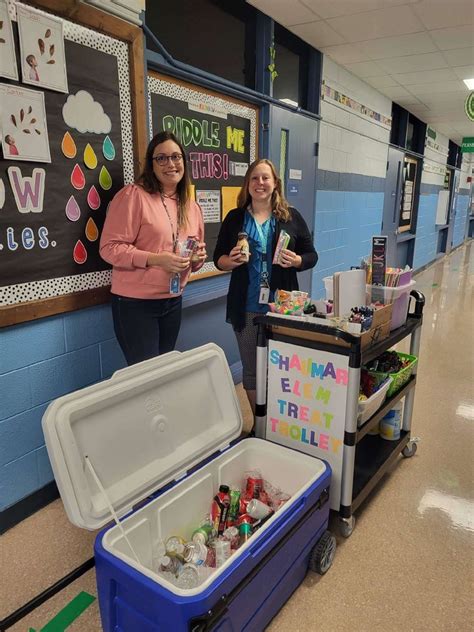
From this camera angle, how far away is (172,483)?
1567mm

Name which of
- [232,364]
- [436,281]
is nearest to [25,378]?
[232,364]

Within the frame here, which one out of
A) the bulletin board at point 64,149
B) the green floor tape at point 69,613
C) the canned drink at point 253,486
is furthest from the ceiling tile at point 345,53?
the green floor tape at point 69,613

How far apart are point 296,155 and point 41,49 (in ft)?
8.19

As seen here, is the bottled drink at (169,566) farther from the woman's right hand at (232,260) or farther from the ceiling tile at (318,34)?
the ceiling tile at (318,34)

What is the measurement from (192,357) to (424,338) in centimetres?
359

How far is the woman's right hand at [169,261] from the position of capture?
1.93 meters

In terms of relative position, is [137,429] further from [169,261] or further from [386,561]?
[386,561]

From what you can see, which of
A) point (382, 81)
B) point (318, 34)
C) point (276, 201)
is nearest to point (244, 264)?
point (276, 201)

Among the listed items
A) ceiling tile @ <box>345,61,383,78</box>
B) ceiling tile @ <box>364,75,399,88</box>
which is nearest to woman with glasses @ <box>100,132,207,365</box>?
ceiling tile @ <box>345,61,383,78</box>

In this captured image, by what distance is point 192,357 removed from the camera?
67.9 inches

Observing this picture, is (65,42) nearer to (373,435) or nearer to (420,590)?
(373,435)

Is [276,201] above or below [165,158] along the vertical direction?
below

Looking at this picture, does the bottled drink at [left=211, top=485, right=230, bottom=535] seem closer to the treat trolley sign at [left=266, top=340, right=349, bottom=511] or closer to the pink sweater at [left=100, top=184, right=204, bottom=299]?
the treat trolley sign at [left=266, top=340, right=349, bottom=511]

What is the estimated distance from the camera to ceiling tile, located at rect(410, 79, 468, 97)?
5383mm
